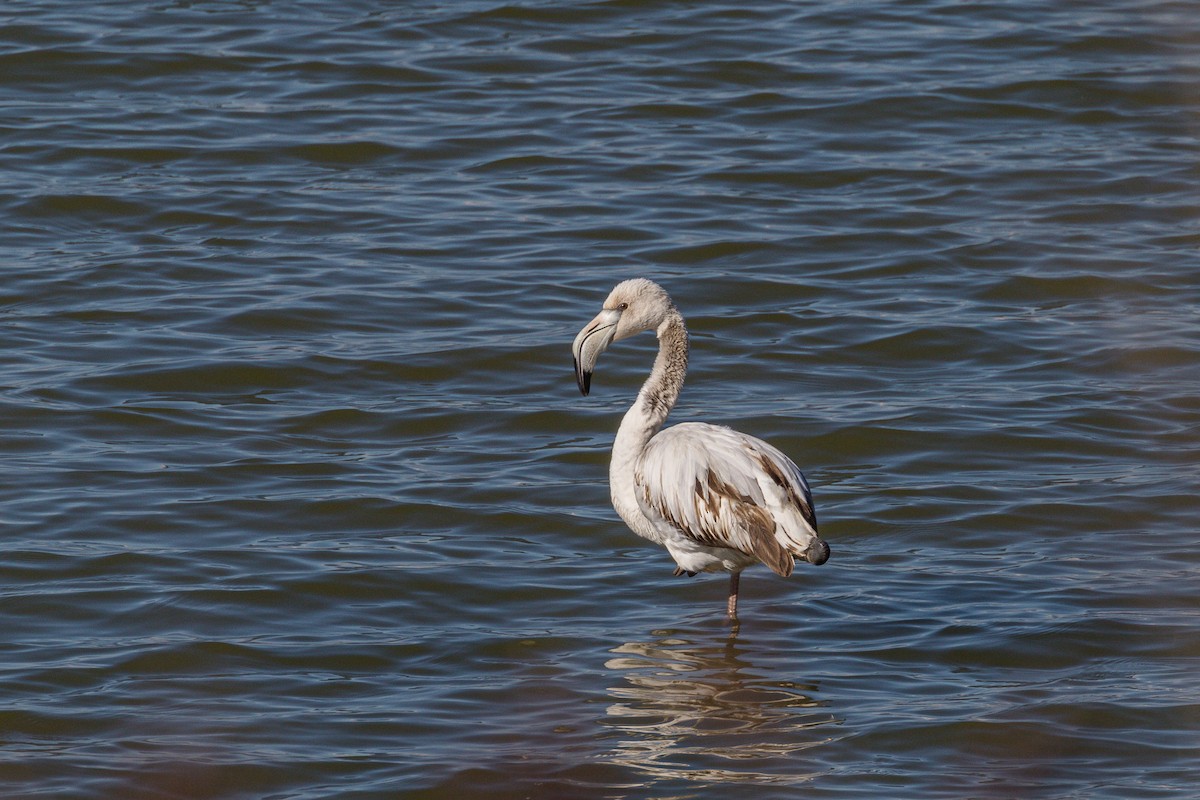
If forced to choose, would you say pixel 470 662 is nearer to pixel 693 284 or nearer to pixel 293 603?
pixel 293 603

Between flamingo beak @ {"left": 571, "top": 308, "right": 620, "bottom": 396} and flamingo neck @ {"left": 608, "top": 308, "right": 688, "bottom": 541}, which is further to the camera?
flamingo beak @ {"left": 571, "top": 308, "right": 620, "bottom": 396}

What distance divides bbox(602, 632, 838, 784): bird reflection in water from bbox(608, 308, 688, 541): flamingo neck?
532 mm

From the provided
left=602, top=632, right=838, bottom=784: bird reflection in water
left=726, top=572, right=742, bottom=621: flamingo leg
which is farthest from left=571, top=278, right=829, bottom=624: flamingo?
left=602, top=632, right=838, bottom=784: bird reflection in water

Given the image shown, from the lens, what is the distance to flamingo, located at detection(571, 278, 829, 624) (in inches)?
287

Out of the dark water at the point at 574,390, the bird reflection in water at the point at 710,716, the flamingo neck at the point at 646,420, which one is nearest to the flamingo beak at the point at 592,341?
the flamingo neck at the point at 646,420

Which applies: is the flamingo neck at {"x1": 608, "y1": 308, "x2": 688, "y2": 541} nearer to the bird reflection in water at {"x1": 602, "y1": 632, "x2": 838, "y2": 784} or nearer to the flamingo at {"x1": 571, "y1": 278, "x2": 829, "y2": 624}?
the flamingo at {"x1": 571, "y1": 278, "x2": 829, "y2": 624}

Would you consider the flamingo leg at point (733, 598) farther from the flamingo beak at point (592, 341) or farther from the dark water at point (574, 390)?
the flamingo beak at point (592, 341)

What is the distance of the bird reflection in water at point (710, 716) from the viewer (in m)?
6.52

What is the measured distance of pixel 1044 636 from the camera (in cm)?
759

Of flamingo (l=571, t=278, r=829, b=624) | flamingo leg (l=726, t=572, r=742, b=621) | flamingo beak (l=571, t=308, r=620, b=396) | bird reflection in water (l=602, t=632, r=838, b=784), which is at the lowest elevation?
bird reflection in water (l=602, t=632, r=838, b=784)

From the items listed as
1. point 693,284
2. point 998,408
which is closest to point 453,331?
point 693,284

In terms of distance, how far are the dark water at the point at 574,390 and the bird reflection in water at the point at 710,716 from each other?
2 centimetres

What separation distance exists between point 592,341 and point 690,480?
35.4 inches

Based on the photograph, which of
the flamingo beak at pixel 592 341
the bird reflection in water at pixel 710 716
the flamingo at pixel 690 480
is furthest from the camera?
the flamingo beak at pixel 592 341
